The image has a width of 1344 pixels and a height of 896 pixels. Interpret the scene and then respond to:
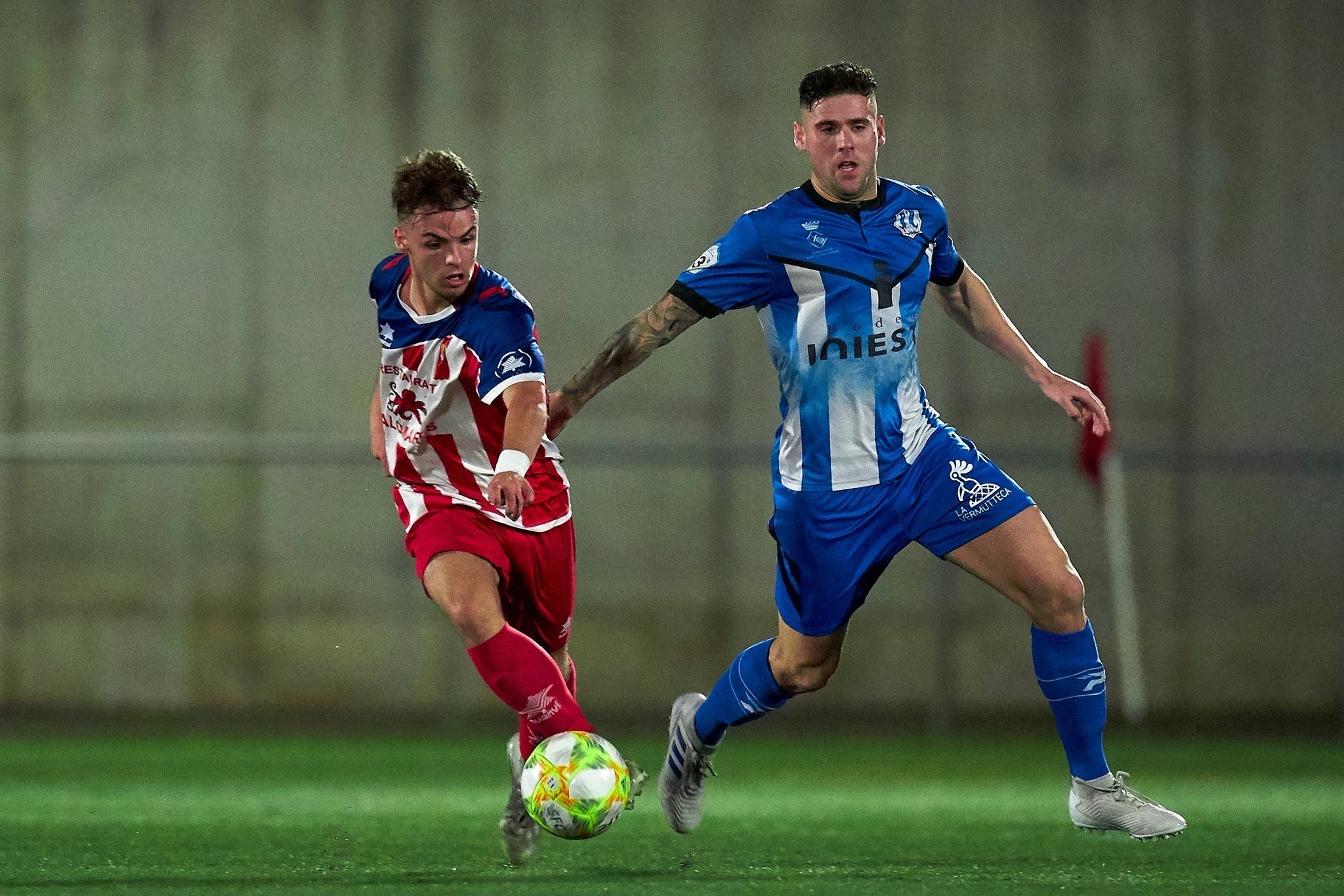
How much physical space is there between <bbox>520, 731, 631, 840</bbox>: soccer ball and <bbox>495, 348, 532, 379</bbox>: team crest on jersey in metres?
0.98

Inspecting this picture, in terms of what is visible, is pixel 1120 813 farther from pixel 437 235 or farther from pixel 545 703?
pixel 437 235

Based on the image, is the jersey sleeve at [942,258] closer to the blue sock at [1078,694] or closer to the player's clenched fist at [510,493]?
the blue sock at [1078,694]

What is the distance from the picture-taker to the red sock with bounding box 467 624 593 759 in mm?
4512

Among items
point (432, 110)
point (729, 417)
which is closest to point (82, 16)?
point (432, 110)

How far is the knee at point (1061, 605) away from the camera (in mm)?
4547

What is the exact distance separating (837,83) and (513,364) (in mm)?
1135

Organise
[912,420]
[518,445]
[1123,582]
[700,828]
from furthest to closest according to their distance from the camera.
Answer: [1123,582]
[700,828]
[912,420]
[518,445]

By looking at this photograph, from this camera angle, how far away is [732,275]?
4785mm

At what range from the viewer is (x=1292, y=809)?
6473mm

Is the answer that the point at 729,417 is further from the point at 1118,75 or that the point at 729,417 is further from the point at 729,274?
the point at 729,274

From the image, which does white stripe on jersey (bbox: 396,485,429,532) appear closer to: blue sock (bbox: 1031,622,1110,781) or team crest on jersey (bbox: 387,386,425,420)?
team crest on jersey (bbox: 387,386,425,420)

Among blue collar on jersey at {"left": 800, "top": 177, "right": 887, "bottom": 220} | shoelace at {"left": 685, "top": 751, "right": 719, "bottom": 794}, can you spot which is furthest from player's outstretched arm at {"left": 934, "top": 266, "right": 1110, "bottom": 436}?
shoelace at {"left": 685, "top": 751, "right": 719, "bottom": 794}

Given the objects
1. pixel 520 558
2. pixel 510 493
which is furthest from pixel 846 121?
pixel 520 558

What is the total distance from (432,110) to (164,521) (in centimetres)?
305
